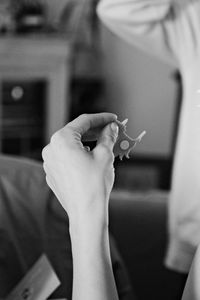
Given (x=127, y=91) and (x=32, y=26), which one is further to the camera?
(x=127, y=91)

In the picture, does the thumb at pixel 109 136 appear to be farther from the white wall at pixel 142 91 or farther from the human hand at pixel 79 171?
the white wall at pixel 142 91

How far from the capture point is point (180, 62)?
47.4 inches

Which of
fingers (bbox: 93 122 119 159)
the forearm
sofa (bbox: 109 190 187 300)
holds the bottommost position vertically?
sofa (bbox: 109 190 187 300)

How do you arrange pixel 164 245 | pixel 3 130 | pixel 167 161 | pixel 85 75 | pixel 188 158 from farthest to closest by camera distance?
1. pixel 85 75
2. pixel 167 161
3. pixel 3 130
4. pixel 164 245
5. pixel 188 158

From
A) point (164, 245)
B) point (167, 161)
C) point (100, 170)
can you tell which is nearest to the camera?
point (100, 170)

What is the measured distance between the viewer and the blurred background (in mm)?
3254

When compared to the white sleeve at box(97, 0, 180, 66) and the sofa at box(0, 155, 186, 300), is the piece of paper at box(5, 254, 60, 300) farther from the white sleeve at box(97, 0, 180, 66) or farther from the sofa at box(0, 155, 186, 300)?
the white sleeve at box(97, 0, 180, 66)

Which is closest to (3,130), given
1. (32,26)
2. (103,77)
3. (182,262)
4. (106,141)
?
(32,26)

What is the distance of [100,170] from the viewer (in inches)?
22.3

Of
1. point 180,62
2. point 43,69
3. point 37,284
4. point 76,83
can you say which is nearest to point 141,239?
point 180,62

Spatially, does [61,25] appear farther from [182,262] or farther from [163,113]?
[182,262]

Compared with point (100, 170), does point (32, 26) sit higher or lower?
higher

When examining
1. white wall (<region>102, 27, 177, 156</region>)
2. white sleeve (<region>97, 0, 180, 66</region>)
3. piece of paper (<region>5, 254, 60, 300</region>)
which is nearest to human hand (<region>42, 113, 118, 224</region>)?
piece of paper (<region>5, 254, 60, 300</region>)

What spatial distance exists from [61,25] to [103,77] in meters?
0.45
